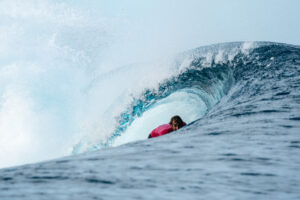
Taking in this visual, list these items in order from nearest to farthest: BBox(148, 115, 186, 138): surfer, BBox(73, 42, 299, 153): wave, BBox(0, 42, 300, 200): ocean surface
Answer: BBox(0, 42, 300, 200): ocean surface < BBox(148, 115, 186, 138): surfer < BBox(73, 42, 299, 153): wave

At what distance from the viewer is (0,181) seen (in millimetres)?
961

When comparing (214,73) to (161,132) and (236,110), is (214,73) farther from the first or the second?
(236,110)

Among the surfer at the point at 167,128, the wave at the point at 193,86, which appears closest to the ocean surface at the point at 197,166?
the surfer at the point at 167,128

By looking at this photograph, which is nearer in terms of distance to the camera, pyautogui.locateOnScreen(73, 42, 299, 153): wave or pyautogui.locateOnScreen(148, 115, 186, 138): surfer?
pyautogui.locateOnScreen(148, 115, 186, 138): surfer

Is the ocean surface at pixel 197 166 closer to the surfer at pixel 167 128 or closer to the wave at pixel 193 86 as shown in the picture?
the surfer at pixel 167 128

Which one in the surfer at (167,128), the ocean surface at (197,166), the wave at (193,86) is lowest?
the ocean surface at (197,166)

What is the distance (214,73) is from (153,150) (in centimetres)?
478

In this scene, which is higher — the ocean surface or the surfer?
the surfer

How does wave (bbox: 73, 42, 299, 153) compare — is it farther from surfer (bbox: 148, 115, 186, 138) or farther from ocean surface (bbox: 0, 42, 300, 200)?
ocean surface (bbox: 0, 42, 300, 200)

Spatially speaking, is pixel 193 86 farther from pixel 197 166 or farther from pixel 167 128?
pixel 197 166

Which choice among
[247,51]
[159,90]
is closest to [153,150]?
[247,51]

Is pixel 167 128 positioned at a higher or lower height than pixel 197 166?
higher

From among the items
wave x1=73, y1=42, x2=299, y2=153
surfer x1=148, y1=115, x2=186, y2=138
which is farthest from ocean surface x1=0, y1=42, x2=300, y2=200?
wave x1=73, y1=42, x2=299, y2=153

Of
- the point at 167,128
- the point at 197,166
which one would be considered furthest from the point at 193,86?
the point at 197,166
